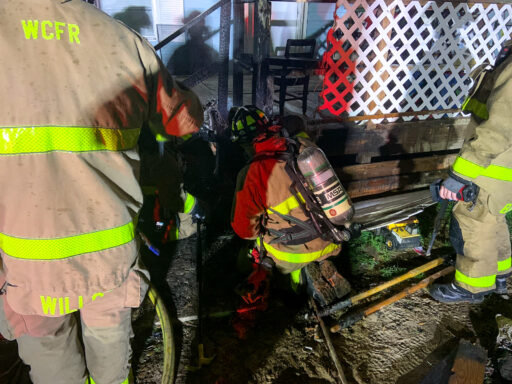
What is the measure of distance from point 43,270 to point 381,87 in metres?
4.76

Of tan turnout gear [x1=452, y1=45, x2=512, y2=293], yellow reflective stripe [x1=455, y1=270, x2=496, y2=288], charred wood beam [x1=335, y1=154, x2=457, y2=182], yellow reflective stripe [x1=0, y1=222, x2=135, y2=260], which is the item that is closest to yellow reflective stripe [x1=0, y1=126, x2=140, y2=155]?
yellow reflective stripe [x1=0, y1=222, x2=135, y2=260]

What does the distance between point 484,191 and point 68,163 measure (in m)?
2.89

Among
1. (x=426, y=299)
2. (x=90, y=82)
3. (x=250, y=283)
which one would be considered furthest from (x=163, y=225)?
(x=426, y=299)

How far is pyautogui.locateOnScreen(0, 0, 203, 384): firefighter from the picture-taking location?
1.35m

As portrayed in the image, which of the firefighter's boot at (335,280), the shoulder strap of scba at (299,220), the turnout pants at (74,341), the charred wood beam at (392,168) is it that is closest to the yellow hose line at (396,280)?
the firefighter's boot at (335,280)

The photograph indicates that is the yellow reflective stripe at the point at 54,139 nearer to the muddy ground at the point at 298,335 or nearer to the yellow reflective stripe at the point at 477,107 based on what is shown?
the muddy ground at the point at 298,335

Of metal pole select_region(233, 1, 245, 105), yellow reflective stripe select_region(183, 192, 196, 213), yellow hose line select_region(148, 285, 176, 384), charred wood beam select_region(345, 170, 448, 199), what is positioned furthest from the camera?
metal pole select_region(233, 1, 245, 105)

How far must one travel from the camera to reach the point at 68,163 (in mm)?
1431

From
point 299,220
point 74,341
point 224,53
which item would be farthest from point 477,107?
point 224,53

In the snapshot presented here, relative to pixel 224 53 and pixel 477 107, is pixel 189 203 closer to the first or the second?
pixel 477 107

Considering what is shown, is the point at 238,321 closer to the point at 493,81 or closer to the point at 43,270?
the point at 43,270

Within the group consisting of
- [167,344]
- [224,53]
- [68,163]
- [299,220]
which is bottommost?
[167,344]

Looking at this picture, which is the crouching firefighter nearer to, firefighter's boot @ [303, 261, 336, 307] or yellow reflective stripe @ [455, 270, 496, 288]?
firefighter's boot @ [303, 261, 336, 307]

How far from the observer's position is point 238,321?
2791 millimetres
